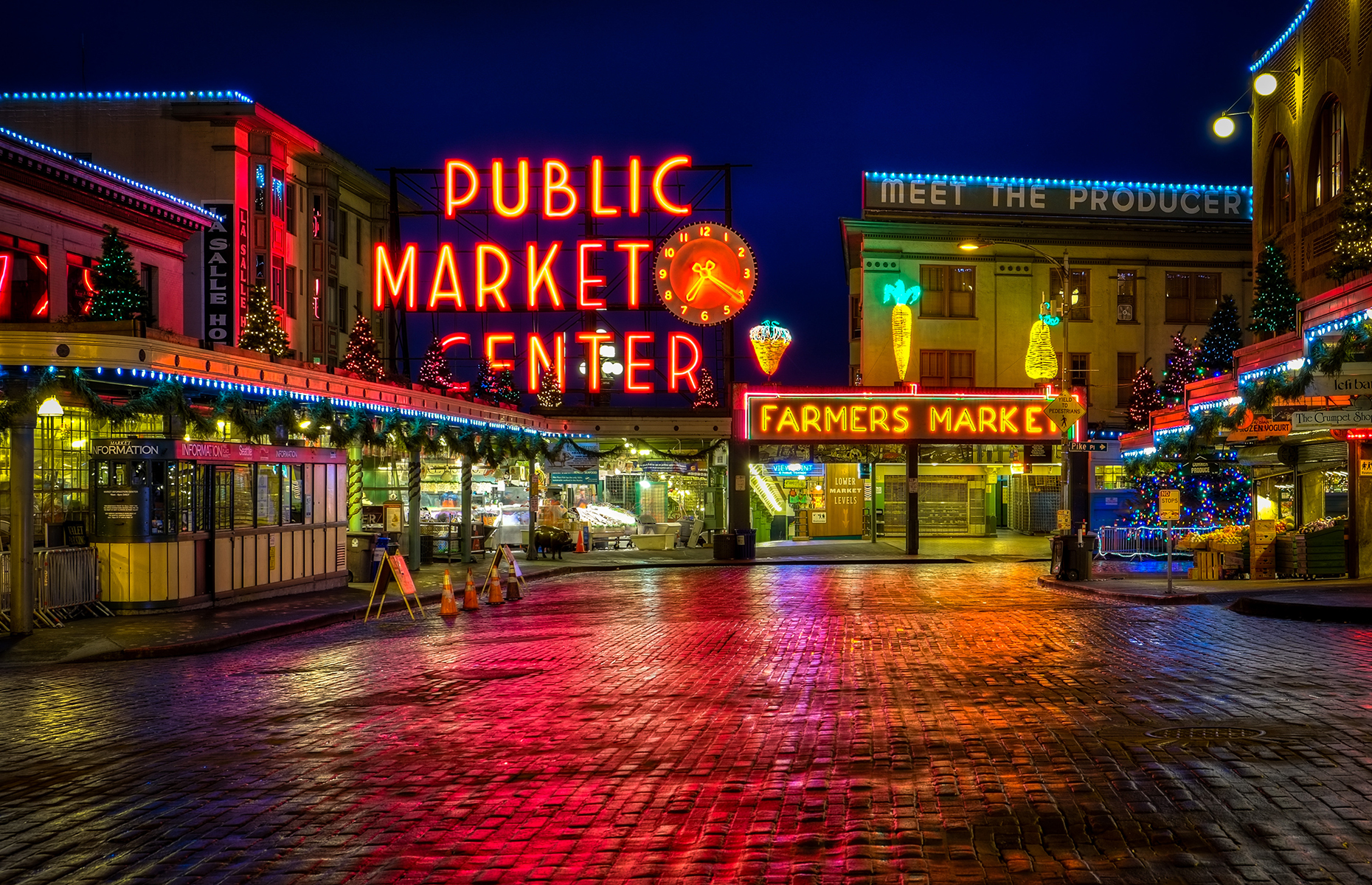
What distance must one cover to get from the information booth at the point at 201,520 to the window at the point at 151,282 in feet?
34.1

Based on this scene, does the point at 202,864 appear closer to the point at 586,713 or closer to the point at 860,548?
the point at 586,713

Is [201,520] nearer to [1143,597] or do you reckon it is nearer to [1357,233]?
[1143,597]

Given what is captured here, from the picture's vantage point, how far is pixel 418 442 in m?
28.7

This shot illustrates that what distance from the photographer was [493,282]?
155 feet

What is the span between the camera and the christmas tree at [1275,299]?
29891 mm

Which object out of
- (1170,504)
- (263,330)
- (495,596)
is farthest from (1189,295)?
(495,596)

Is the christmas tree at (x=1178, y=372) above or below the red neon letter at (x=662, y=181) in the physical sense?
below

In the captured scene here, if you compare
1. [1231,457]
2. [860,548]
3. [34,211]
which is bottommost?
[860,548]

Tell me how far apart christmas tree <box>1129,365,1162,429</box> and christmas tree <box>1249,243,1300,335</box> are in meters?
14.2

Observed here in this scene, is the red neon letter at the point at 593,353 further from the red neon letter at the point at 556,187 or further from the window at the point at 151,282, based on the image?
the window at the point at 151,282

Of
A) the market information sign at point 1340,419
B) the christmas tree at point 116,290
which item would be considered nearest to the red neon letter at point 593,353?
the christmas tree at point 116,290

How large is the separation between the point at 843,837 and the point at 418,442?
23.2 metres

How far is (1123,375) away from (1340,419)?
3043 cm

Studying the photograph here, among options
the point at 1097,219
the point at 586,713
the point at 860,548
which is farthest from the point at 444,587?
the point at 1097,219
